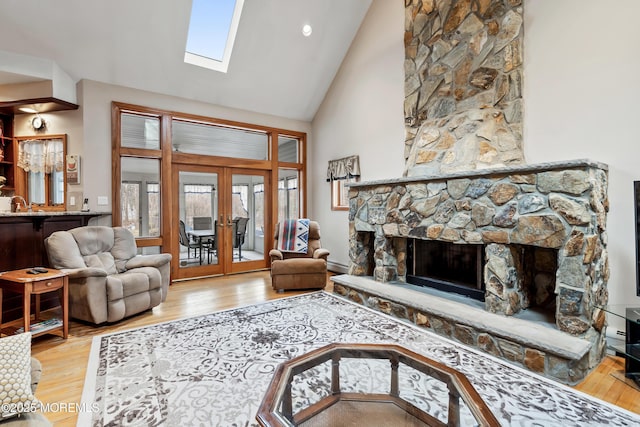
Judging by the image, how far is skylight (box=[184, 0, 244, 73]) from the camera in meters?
4.45

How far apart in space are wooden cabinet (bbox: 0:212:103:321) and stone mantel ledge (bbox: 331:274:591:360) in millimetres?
3873

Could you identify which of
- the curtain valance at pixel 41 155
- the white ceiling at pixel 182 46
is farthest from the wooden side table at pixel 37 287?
the white ceiling at pixel 182 46

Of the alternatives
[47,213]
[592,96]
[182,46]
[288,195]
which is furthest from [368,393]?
[182,46]

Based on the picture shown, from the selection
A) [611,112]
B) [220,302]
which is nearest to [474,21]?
[611,112]

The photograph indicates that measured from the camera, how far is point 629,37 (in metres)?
2.55

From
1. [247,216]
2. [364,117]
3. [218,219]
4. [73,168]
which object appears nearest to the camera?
[73,168]

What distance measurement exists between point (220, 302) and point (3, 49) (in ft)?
13.6

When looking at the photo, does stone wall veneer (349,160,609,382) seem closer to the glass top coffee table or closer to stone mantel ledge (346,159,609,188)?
stone mantel ledge (346,159,609,188)

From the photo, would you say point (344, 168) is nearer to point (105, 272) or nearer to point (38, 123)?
point (105, 272)

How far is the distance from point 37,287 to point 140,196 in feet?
7.47

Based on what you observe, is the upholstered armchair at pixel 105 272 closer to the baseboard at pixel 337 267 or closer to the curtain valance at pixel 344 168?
the baseboard at pixel 337 267

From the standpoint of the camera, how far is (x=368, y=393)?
6.24 feet

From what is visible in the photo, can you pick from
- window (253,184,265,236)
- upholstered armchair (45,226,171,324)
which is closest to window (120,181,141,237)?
upholstered armchair (45,226,171,324)

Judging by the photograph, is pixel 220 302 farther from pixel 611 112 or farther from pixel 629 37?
pixel 629 37
